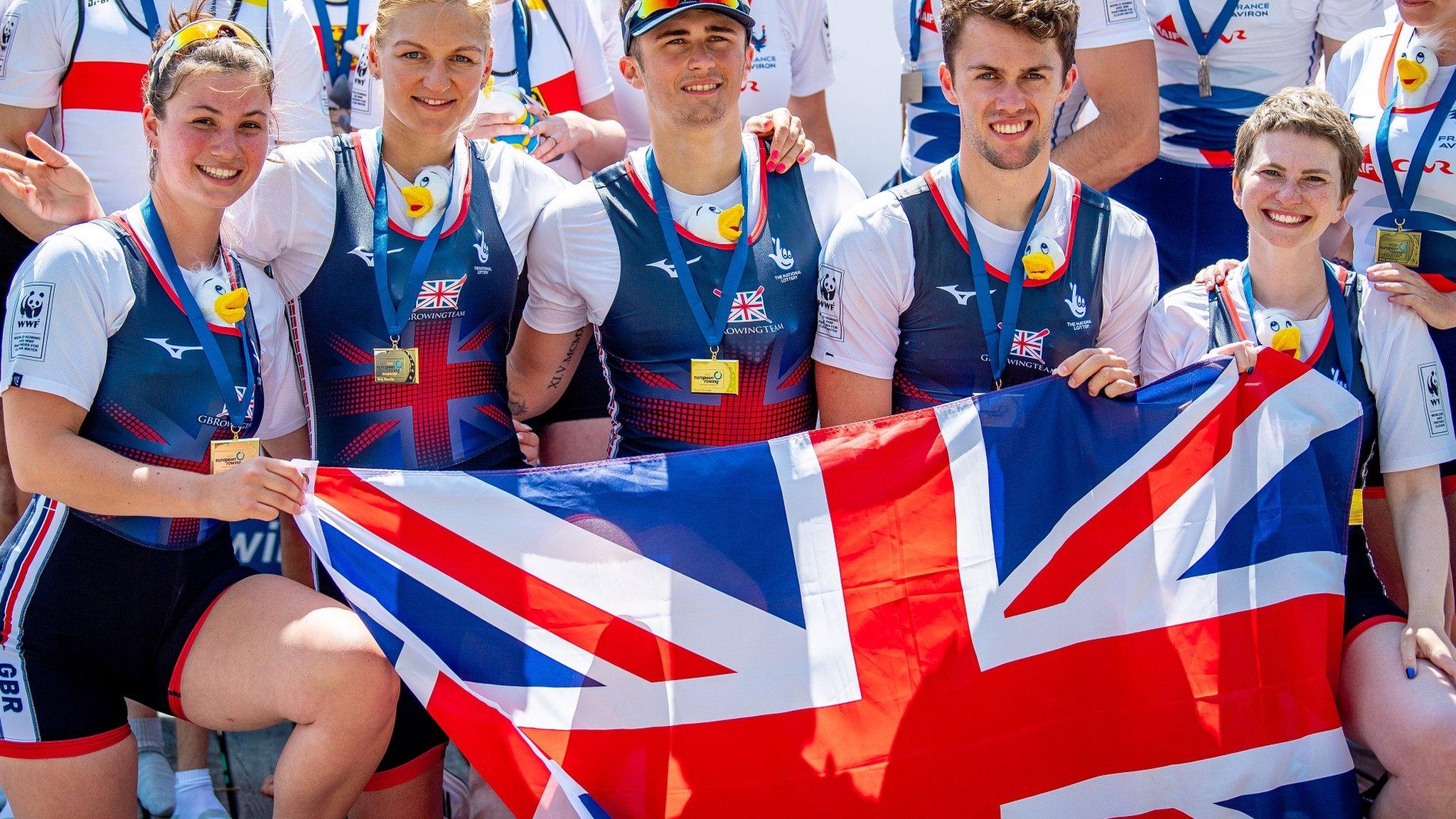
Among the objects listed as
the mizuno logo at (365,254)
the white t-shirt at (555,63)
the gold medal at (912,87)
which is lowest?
the mizuno logo at (365,254)

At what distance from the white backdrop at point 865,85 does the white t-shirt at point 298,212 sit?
3.12m

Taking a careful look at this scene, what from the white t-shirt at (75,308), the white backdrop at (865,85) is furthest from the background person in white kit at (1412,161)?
the white t-shirt at (75,308)

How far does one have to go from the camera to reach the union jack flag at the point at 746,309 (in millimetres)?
3492

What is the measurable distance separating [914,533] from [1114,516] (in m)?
0.52

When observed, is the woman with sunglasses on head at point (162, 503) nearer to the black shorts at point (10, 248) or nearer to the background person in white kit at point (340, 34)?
the black shorts at point (10, 248)

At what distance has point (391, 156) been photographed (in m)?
3.51

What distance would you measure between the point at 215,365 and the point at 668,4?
151 centimetres

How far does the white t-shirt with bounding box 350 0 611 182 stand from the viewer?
14.4 ft

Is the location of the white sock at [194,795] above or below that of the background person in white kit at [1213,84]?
below

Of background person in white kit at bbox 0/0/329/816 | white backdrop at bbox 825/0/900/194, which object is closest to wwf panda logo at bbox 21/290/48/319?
background person in white kit at bbox 0/0/329/816

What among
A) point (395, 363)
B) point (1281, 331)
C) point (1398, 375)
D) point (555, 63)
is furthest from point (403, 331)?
point (1398, 375)

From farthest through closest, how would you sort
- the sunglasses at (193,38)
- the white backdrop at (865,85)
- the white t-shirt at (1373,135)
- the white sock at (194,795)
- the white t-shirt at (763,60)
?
the white backdrop at (865,85), the white t-shirt at (763,60), the white t-shirt at (1373,135), the white sock at (194,795), the sunglasses at (193,38)

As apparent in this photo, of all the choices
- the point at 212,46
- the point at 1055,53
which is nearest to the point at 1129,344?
the point at 1055,53

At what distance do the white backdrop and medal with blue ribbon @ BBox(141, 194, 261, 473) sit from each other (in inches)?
148
